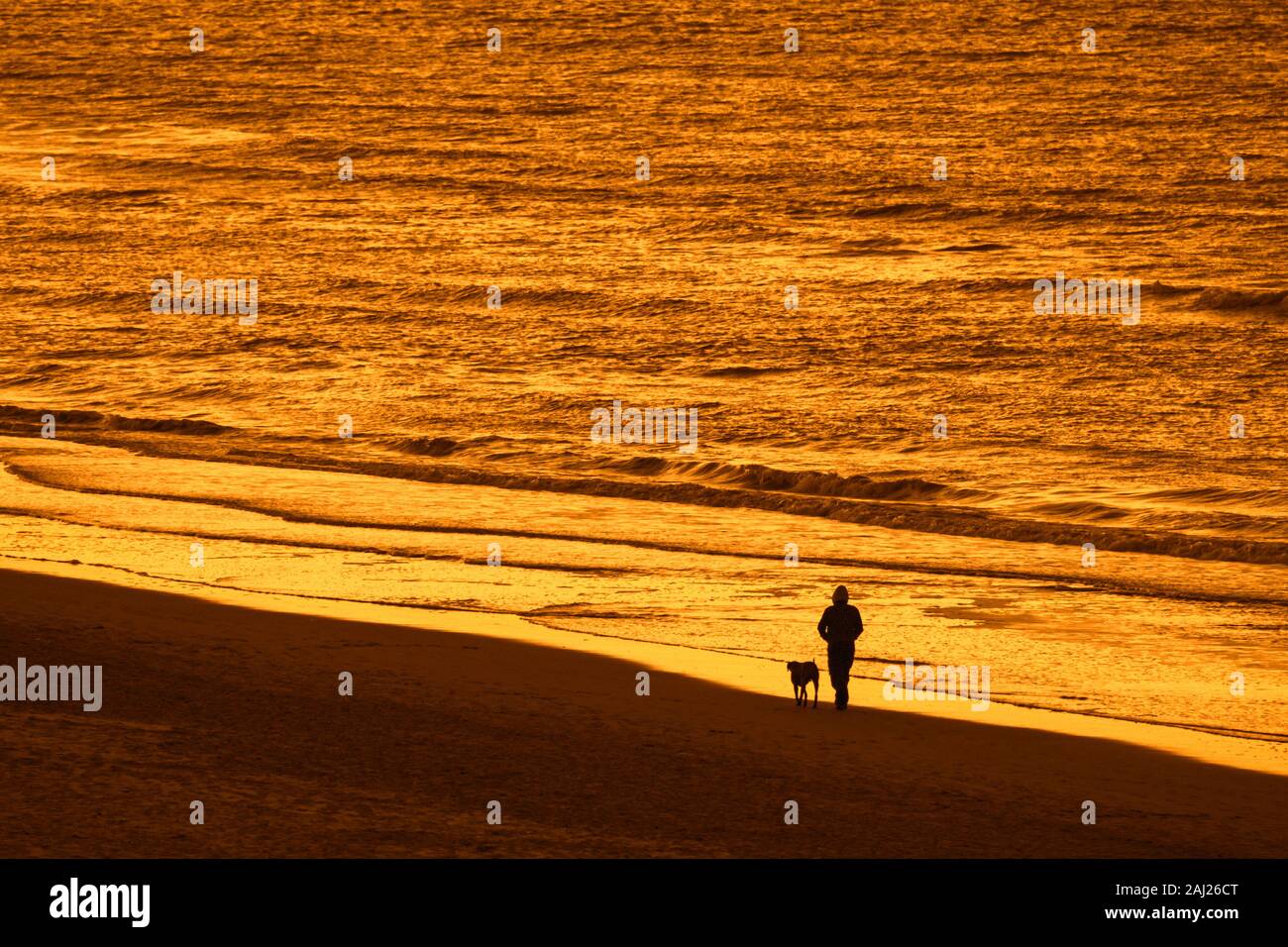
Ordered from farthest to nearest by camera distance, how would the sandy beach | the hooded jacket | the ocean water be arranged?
the ocean water < the hooded jacket < the sandy beach

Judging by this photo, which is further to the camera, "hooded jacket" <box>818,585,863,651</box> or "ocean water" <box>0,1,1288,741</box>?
"ocean water" <box>0,1,1288,741</box>

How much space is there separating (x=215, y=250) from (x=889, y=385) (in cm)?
2251

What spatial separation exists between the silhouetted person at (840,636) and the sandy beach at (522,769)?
238 mm

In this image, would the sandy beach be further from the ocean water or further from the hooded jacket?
the ocean water

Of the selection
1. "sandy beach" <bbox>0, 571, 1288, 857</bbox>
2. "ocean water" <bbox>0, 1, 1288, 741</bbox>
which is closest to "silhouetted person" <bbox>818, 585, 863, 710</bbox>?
"sandy beach" <bbox>0, 571, 1288, 857</bbox>

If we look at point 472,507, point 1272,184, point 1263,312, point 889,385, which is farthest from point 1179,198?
point 472,507

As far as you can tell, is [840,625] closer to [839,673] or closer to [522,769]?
[839,673]

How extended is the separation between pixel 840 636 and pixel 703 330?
2351cm

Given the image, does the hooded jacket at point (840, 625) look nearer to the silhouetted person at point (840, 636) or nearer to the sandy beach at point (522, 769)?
the silhouetted person at point (840, 636)

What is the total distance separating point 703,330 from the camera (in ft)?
117

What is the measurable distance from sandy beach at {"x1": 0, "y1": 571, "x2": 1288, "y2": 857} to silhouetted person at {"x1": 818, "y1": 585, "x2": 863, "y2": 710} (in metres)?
0.24

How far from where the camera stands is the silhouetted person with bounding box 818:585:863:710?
40.6 feet
